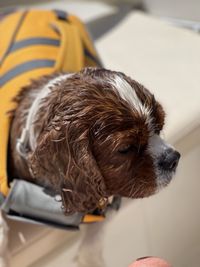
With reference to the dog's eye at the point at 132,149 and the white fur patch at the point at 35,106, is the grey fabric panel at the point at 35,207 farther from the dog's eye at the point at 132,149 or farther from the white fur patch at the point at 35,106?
the dog's eye at the point at 132,149

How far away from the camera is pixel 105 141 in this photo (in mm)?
771

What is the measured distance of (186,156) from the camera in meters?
0.93

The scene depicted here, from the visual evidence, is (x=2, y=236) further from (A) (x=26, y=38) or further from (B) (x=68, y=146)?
(A) (x=26, y=38)

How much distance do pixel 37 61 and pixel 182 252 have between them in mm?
529

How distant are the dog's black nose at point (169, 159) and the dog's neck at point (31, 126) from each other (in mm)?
230

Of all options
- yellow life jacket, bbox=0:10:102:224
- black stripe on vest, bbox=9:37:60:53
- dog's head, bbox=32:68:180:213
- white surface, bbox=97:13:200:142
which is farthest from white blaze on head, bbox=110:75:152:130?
black stripe on vest, bbox=9:37:60:53

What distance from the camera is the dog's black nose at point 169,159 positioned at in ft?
2.61

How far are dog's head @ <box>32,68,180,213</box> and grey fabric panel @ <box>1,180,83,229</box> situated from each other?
0.08 m

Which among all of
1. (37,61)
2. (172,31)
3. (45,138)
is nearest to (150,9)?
(172,31)

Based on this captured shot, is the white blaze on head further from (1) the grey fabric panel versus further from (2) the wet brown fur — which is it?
(1) the grey fabric panel

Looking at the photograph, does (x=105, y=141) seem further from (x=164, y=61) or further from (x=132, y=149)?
(x=164, y=61)

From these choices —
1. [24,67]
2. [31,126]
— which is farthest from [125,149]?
[24,67]

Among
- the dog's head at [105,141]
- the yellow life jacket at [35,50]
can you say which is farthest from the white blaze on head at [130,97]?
the yellow life jacket at [35,50]

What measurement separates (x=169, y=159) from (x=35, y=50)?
0.49 meters
